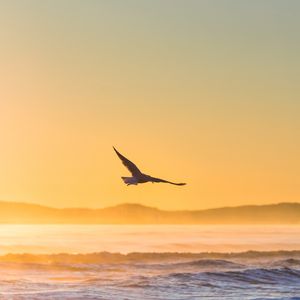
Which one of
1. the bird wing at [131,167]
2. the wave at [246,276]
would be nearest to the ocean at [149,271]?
the wave at [246,276]

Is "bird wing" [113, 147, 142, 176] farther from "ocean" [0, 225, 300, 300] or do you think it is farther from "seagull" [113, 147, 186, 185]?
"ocean" [0, 225, 300, 300]

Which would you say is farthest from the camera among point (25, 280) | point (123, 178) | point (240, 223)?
point (240, 223)

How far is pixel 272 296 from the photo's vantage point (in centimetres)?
4681

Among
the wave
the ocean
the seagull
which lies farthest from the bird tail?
the wave

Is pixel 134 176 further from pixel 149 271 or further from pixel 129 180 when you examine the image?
pixel 149 271

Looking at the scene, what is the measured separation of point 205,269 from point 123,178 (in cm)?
3921

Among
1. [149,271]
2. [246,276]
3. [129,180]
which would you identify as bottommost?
[246,276]

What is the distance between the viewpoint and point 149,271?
61.4 meters

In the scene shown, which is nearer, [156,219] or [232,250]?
[232,250]

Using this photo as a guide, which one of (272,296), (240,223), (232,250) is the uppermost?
(240,223)

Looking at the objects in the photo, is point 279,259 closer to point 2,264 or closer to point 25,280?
point 2,264

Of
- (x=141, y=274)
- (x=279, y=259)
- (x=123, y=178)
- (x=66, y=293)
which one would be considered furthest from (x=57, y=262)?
(x=123, y=178)

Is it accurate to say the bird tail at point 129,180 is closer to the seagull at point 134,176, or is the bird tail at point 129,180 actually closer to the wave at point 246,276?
the seagull at point 134,176

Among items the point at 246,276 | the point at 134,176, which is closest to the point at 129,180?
the point at 134,176
